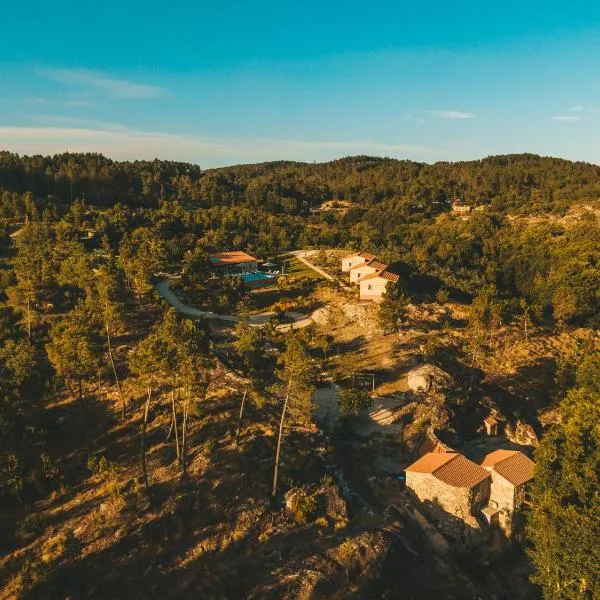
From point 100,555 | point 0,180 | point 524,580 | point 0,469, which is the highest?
point 0,180

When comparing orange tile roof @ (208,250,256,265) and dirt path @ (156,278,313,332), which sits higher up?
orange tile roof @ (208,250,256,265)

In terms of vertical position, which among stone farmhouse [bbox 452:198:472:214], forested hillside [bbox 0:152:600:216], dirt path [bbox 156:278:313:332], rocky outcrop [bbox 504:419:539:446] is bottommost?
rocky outcrop [bbox 504:419:539:446]

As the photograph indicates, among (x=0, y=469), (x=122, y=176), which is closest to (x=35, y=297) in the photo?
(x=0, y=469)

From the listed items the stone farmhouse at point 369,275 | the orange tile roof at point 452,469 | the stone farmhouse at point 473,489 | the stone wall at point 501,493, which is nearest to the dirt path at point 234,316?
the stone farmhouse at point 369,275

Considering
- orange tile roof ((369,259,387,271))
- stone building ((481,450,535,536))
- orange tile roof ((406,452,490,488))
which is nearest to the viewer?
orange tile roof ((406,452,490,488))

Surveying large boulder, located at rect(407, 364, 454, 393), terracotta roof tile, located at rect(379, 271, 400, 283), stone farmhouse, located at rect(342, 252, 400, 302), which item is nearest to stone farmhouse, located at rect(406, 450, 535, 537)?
large boulder, located at rect(407, 364, 454, 393)

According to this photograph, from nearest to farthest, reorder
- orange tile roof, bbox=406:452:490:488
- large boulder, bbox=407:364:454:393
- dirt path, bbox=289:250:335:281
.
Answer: orange tile roof, bbox=406:452:490:488 → large boulder, bbox=407:364:454:393 → dirt path, bbox=289:250:335:281

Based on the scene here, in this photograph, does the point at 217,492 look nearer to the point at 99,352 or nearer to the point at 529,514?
the point at 99,352

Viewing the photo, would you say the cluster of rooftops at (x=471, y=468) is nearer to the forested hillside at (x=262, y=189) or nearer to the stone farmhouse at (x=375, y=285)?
the stone farmhouse at (x=375, y=285)

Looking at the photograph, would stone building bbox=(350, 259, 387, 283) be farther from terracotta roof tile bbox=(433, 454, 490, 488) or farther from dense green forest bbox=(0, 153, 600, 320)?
terracotta roof tile bbox=(433, 454, 490, 488)
